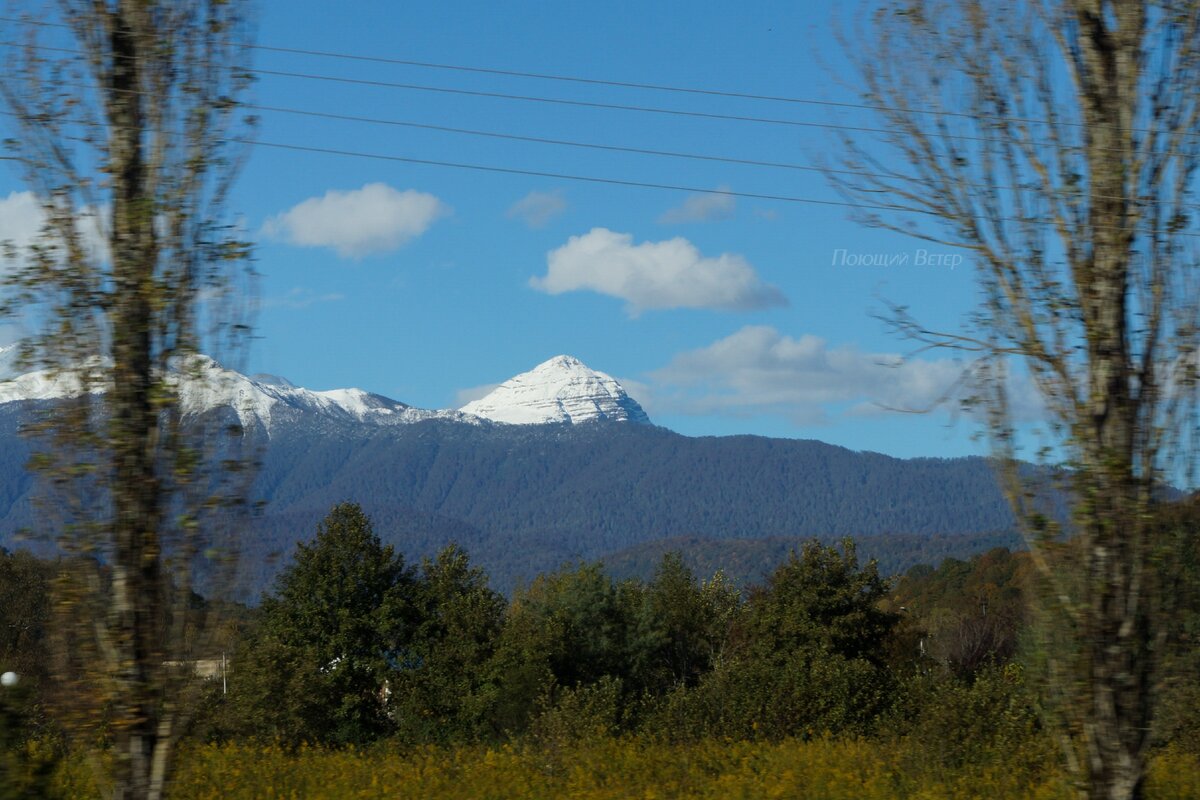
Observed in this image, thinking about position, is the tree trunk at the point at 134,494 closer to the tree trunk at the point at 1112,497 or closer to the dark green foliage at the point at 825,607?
the tree trunk at the point at 1112,497

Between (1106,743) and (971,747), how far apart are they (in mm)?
6988

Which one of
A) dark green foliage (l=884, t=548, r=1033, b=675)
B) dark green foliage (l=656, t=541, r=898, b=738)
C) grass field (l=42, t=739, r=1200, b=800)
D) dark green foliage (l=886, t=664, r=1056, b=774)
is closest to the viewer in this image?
grass field (l=42, t=739, r=1200, b=800)

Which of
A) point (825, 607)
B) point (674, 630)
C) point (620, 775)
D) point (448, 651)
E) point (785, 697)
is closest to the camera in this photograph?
point (620, 775)

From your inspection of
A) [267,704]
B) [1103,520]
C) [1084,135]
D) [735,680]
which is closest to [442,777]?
[1103,520]

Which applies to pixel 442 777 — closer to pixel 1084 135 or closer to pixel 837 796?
pixel 837 796

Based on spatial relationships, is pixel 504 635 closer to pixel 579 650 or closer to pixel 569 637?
pixel 569 637

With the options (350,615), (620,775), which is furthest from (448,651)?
(620,775)

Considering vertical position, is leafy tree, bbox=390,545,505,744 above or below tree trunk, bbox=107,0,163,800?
below

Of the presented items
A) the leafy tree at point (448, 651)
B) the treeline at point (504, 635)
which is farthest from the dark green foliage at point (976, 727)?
the leafy tree at point (448, 651)

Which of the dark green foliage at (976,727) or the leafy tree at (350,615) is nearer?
the dark green foliage at (976,727)

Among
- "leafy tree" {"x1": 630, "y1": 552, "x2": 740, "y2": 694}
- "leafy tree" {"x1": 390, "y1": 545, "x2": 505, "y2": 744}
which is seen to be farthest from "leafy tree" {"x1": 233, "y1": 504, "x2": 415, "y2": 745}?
"leafy tree" {"x1": 630, "y1": 552, "x2": 740, "y2": 694}

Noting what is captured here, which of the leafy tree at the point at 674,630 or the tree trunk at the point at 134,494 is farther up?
the tree trunk at the point at 134,494

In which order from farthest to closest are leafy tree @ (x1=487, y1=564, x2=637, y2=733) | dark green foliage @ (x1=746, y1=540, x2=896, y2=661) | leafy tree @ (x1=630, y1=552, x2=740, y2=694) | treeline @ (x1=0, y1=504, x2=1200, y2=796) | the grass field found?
leafy tree @ (x1=630, y1=552, x2=740, y2=694)
leafy tree @ (x1=487, y1=564, x2=637, y2=733)
dark green foliage @ (x1=746, y1=540, x2=896, y2=661)
treeline @ (x1=0, y1=504, x2=1200, y2=796)
the grass field

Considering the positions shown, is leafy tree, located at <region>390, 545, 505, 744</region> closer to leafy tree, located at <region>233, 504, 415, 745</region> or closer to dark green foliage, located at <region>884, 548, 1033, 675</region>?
leafy tree, located at <region>233, 504, 415, 745</region>
